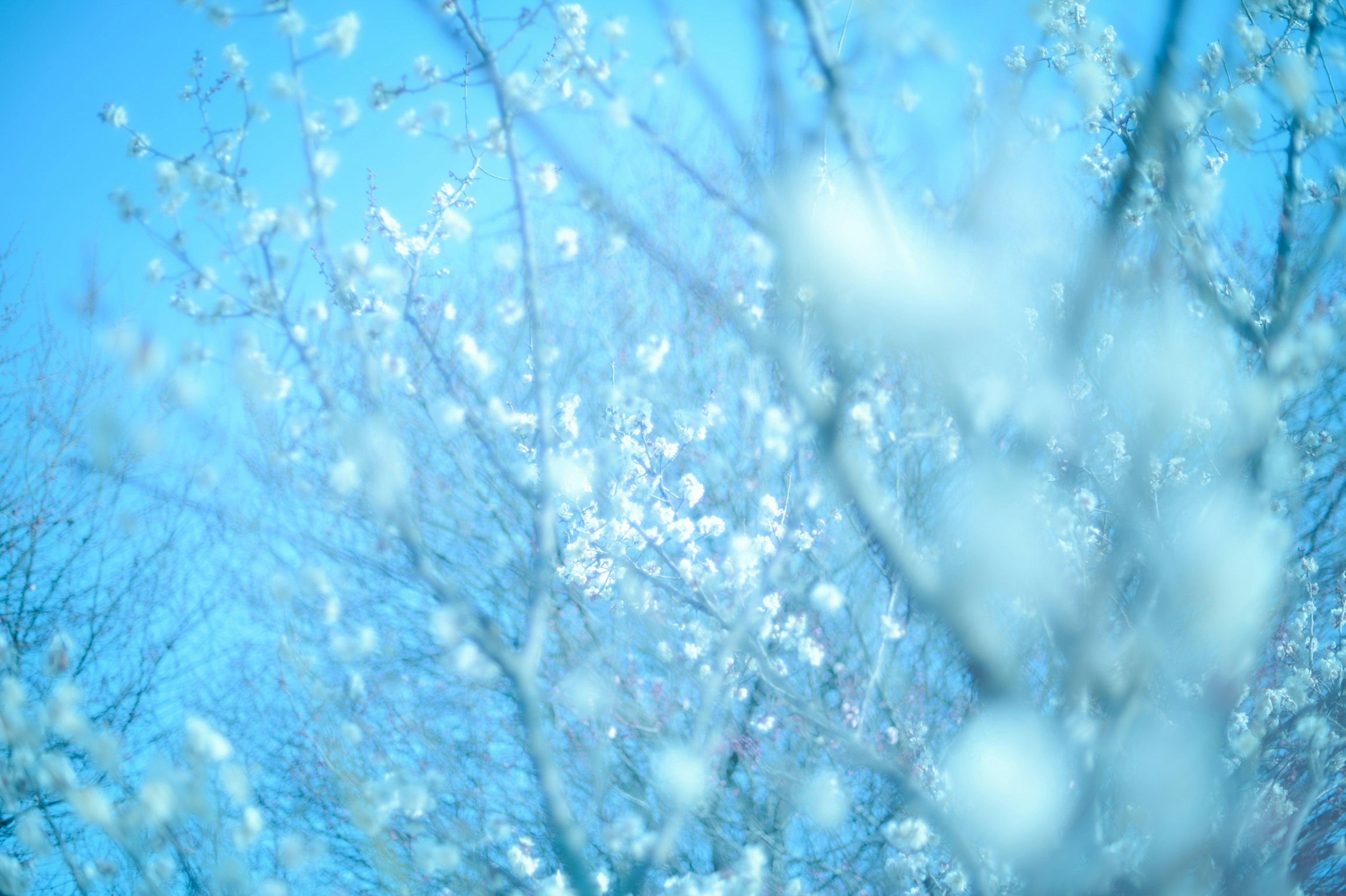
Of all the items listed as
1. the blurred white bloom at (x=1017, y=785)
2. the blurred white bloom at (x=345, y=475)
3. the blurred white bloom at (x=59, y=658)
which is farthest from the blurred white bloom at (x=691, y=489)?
the blurred white bloom at (x=59, y=658)

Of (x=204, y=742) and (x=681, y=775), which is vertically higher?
(x=204, y=742)

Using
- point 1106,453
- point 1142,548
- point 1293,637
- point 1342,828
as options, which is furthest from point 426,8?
point 1342,828

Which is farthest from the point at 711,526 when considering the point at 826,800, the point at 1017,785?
the point at 1017,785

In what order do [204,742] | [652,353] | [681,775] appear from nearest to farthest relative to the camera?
[204,742], [681,775], [652,353]

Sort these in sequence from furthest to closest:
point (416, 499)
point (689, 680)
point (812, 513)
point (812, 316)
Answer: point (416, 499) → point (812, 513) → point (689, 680) → point (812, 316)

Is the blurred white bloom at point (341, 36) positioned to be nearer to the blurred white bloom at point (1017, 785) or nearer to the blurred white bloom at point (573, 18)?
the blurred white bloom at point (573, 18)

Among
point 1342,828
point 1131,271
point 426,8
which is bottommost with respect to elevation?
point 1342,828

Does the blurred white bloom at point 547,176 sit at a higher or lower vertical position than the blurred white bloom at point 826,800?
higher

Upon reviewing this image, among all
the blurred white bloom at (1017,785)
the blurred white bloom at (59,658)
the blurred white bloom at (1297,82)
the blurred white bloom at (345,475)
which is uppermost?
the blurred white bloom at (1297,82)

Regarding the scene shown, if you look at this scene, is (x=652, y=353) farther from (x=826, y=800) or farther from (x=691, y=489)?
(x=826, y=800)

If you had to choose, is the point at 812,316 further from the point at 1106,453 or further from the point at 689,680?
the point at 689,680

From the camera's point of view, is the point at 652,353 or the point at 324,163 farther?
the point at 652,353
